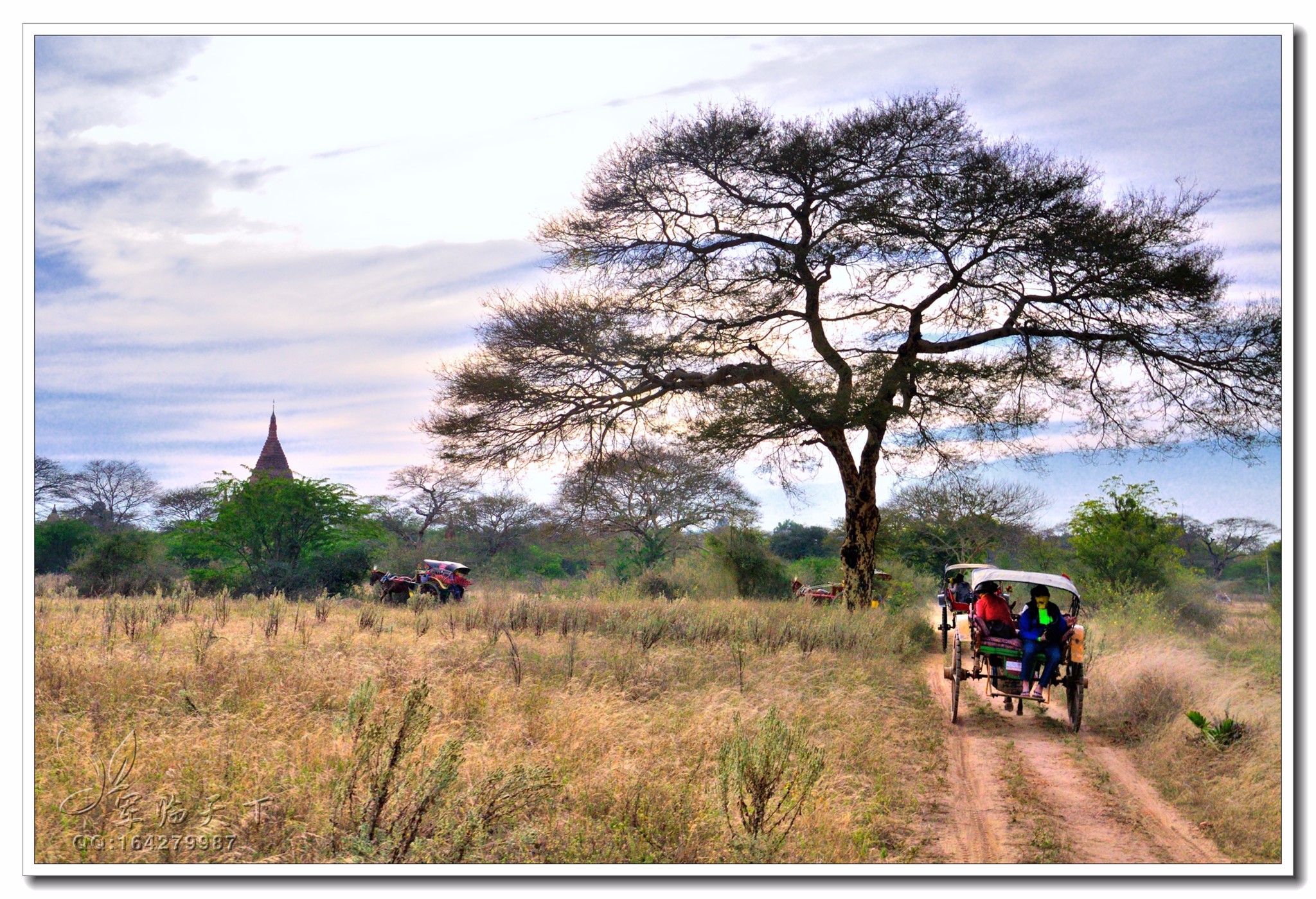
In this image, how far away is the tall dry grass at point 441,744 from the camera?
5207 mm

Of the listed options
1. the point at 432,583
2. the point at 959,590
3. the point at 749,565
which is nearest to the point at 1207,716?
the point at 959,590

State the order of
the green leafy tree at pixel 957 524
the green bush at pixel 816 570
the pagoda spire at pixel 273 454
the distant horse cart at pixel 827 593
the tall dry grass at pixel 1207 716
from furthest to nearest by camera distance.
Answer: the green bush at pixel 816 570, the green leafy tree at pixel 957 524, the distant horse cart at pixel 827 593, the pagoda spire at pixel 273 454, the tall dry grass at pixel 1207 716

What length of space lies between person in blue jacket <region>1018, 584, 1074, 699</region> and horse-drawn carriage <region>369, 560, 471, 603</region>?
1376cm

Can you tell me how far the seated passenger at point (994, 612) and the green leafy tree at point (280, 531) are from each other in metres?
17.8

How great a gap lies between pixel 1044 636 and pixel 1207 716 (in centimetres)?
157

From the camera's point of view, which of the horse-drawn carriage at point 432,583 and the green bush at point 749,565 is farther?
the green bush at point 749,565

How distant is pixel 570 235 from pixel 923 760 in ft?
39.7

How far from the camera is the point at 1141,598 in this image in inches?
688

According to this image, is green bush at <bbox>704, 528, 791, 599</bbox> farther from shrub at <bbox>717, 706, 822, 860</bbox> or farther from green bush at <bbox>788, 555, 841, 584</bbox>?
shrub at <bbox>717, 706, 822, 860</bbox>

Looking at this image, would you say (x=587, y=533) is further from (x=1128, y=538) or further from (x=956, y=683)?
(x=956, y=683)

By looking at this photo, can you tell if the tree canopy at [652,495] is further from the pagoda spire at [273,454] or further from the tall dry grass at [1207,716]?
the tall dry grass at [1207,716]

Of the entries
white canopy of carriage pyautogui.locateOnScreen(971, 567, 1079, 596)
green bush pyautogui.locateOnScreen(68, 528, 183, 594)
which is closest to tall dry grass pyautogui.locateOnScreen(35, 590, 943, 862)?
white canopy of carriage pyautogui.locateOnScreen(971, 567, 1079, 596)

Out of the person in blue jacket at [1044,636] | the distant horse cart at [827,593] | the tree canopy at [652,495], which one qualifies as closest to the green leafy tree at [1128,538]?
the distant horse cart at [827,593]

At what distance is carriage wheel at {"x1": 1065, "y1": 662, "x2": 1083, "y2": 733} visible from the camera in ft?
30.1
